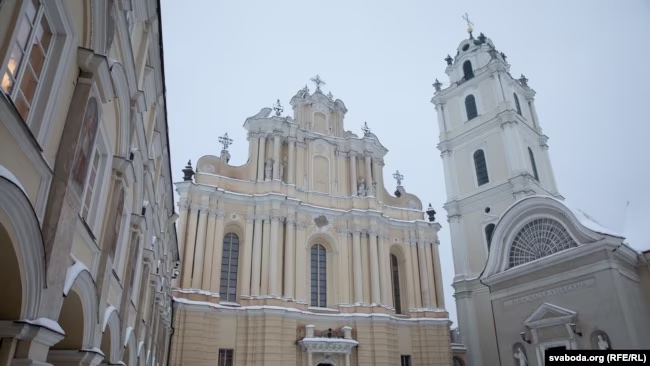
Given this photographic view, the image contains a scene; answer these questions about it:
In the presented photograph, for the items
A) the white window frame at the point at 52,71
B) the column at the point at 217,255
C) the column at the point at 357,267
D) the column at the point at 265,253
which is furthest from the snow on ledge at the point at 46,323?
the column at the point at 357,267

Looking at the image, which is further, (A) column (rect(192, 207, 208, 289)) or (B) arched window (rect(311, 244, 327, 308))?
(B) arched window (rect(311, 244, 327, 308))

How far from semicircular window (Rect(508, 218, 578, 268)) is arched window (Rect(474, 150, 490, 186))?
11.1 metres

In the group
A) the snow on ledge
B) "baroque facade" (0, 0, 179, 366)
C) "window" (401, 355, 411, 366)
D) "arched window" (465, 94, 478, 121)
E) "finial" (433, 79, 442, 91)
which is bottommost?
the snow on ledge

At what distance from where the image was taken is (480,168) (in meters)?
34.8

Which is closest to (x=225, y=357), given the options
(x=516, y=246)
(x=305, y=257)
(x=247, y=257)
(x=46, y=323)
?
(x=247, y=257)

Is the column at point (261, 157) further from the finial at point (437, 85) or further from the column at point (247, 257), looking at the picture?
the finial at point (437, 85)

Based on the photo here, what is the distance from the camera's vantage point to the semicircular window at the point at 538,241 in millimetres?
21547

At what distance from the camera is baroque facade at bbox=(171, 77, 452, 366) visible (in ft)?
78.1

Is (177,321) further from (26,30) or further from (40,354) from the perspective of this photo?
(26,30)

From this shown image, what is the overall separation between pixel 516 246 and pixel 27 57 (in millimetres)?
23149

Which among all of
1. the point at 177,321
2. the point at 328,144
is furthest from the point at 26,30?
the point at 328,144

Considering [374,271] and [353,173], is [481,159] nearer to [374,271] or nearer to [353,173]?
[353,173]

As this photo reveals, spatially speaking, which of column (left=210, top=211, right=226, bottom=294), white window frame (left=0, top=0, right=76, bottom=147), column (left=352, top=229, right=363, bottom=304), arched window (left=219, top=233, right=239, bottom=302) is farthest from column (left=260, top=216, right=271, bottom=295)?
white window frame (left=0, top=0, right=76, bottom=147)

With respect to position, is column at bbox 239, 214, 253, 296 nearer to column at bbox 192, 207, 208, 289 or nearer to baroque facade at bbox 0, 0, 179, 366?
column at bbox 192, 207, 208, 289
